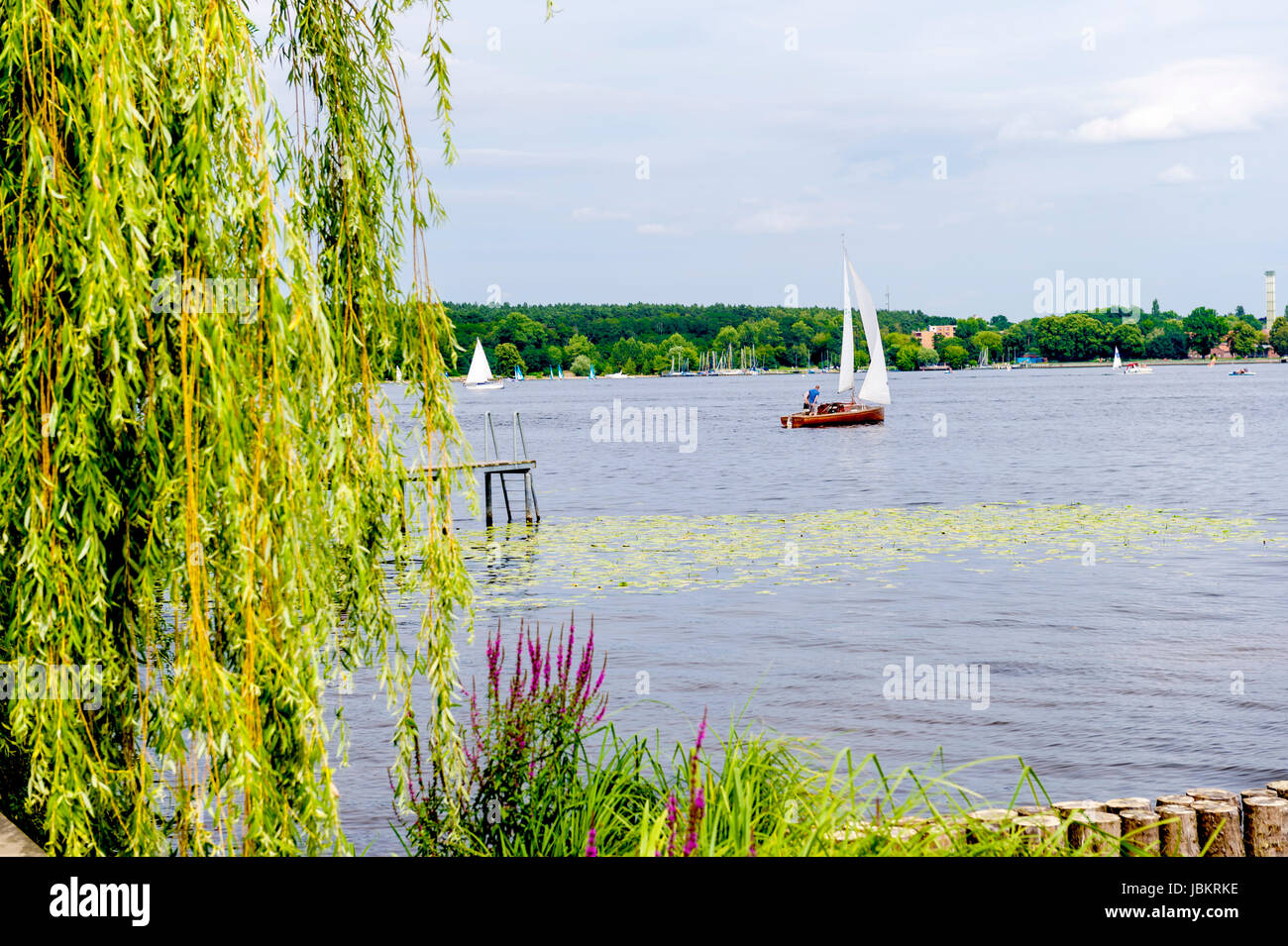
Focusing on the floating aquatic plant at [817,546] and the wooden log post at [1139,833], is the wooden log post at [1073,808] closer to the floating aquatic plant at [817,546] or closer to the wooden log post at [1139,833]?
the wooden log post at [1139,833]

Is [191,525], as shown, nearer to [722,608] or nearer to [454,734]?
[454,734]

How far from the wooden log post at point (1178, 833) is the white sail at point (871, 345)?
60.2 metres

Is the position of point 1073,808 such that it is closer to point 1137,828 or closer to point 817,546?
point 1137,828

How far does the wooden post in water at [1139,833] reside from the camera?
21.6ft

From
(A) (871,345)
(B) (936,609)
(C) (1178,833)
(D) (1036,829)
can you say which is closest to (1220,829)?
(C) (1178,833)

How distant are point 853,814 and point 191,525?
3.39 meters

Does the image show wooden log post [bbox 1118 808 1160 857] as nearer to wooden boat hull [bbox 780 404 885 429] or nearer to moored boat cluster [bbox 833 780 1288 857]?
moored boat cluster [bbox 833 780 1288 857]

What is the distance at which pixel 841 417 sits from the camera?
240 ft

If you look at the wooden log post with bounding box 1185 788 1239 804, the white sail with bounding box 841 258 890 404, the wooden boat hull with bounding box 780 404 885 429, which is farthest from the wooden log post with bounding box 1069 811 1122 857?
the wooden boat hull with bounding box 780 404 885 429

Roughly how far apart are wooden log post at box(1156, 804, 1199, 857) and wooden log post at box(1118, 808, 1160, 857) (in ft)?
0.12

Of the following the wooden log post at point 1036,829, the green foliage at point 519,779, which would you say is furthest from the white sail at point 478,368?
the wooden log post at point 1036,829

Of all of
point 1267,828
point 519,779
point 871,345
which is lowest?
point 1267,828

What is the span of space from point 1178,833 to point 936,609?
521 inches
